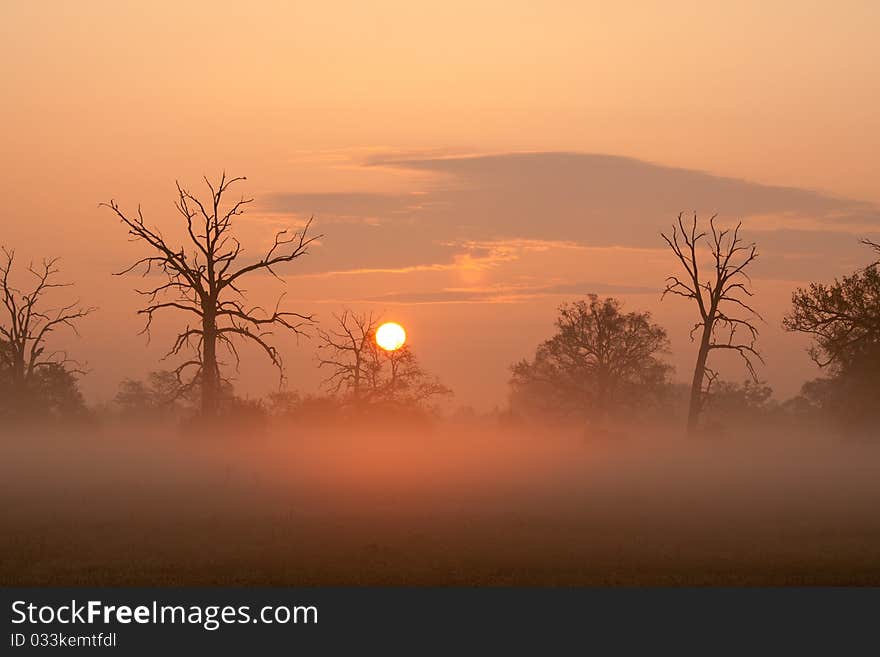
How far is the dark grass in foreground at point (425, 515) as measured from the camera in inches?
983

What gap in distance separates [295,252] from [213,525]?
21283mm

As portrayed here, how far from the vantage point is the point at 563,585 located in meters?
23.5

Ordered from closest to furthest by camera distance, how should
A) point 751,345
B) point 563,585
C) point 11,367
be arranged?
1. point 563,585
2. point 751,345
3. point 11,367

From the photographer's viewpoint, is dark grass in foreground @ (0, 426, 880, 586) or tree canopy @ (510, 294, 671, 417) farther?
tree canopy @ (510, 294, 671, 417)

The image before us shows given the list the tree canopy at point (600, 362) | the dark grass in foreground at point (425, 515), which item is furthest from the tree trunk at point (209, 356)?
the tree canopy at point (600, 362)

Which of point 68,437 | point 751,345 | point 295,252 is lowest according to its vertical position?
point 68,437

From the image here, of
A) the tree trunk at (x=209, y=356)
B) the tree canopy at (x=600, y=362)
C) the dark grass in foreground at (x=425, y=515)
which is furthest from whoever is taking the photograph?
the tree canopy at (x=600, y=362)

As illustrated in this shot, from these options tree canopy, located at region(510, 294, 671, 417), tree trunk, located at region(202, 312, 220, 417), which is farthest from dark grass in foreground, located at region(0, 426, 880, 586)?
tree canopy, located at region(510, 294, 671, 417)

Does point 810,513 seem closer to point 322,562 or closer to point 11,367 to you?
point 322,562

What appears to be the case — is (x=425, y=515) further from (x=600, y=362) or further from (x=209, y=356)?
(x=600, y=362)

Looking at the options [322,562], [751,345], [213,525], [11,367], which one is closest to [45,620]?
[322,562]

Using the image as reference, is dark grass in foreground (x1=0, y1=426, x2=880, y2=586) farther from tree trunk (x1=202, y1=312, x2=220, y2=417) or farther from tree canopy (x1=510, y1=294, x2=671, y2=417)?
tree canopy (x1=510, y1=294, x2=671, y2=417)

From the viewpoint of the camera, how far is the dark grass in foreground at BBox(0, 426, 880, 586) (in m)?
25.0

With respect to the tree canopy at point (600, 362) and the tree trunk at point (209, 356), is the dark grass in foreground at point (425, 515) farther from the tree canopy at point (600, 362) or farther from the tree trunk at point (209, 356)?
the tree canopy at point (600, 362)
